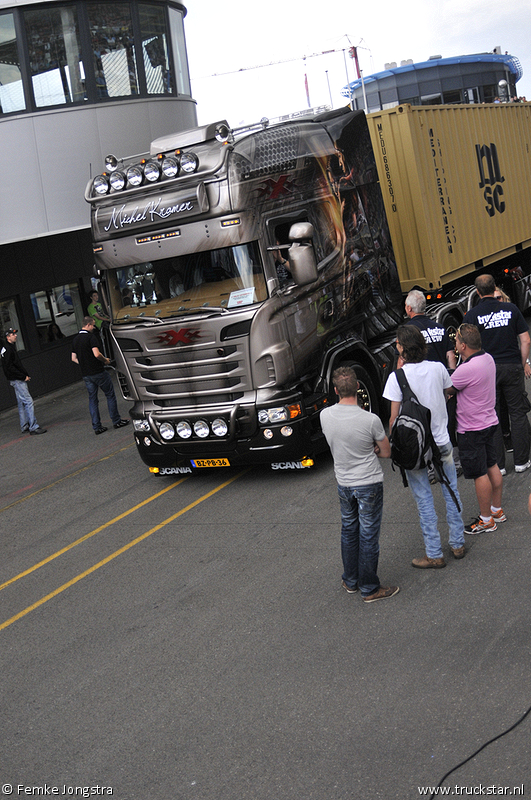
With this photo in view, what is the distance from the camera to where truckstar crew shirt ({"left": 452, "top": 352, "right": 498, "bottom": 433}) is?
21.1ft

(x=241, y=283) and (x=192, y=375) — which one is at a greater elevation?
(x=241, y=283)

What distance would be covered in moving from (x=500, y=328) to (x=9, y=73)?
11.0 metres

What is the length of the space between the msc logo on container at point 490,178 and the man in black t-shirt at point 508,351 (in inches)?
230

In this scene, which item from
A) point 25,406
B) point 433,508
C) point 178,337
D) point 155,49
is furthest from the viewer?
point 155,49

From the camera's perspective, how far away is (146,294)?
29.5ft

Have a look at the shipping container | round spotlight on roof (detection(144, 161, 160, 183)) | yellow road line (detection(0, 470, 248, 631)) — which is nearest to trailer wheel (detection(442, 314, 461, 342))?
the shipping container

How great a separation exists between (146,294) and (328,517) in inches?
131

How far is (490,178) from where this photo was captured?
13.3m

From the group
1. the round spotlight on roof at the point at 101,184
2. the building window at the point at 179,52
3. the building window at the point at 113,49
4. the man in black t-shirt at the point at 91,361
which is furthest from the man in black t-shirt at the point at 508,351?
the building window at the point at 179,52

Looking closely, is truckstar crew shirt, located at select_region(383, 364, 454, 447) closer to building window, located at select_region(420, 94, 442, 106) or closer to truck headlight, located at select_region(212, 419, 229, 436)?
truck headlight, located at select_region(212, 419, 229, 436)

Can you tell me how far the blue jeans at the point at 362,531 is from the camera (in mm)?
5629

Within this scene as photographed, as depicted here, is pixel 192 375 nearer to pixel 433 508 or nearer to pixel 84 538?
pixel 84 538

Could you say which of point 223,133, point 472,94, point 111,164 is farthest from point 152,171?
point 472,94

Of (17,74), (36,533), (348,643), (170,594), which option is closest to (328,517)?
(170,594)
